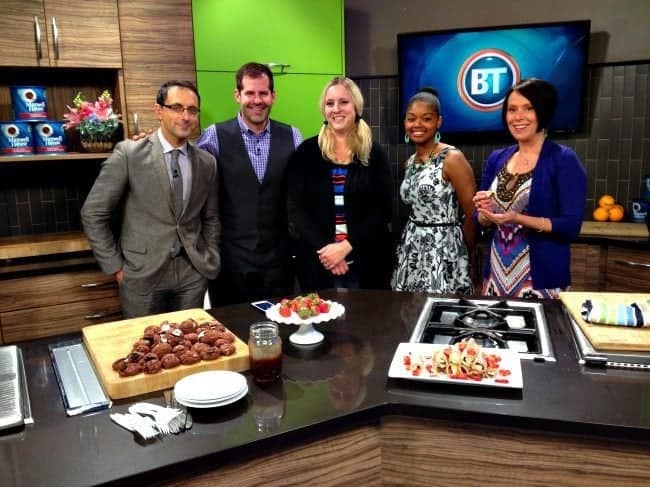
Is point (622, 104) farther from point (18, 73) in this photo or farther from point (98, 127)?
point (18, 73)

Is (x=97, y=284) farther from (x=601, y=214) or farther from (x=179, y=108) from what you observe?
(x=601, y=214)

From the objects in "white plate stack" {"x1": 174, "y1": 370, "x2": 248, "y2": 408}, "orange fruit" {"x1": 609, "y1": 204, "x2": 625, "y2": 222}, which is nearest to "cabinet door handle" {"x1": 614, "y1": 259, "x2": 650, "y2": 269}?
"orange fruit" {"x1": 609, "y1": 204, "x2": 625, "y2": 222}

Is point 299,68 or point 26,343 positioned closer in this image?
point 26,343

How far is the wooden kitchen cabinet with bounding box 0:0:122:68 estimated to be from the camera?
297 centimetres

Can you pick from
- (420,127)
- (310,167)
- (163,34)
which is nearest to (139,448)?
(310,167)

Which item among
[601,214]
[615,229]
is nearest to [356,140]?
[615,229]

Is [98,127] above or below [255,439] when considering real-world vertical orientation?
above

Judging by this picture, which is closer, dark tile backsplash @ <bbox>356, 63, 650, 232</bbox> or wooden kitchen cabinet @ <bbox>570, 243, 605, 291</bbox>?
wooden kitchen cabinet @ <bbox>570, 243, 605, 291</bbox>

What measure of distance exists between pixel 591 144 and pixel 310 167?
2.20 metres

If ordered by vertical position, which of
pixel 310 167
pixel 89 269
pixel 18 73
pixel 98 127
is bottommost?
pixel 89 269

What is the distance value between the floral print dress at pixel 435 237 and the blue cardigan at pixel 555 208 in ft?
1.56

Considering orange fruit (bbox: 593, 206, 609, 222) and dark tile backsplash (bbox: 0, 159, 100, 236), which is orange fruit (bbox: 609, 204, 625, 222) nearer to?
orange fruit (bbox: 593, 206, 609, 222)

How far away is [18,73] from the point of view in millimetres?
3320

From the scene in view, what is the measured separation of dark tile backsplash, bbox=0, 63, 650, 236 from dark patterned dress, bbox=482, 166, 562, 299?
178 cm
